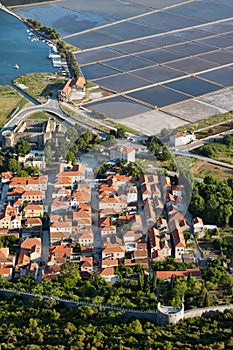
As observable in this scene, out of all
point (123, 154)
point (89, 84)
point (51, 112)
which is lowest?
point (51, 112)

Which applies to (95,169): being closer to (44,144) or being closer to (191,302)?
(44,144)

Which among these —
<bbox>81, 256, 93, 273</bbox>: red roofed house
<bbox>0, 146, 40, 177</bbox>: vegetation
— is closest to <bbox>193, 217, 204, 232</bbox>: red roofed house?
<bbox>81, 256, 93, 273</bbox>: red roofed house

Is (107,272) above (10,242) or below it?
above

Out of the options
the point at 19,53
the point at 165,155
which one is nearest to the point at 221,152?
the point at 165,155

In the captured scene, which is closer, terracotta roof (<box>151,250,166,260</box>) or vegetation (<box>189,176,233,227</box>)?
terracotta roof (<box>151,250,166,260</box>)

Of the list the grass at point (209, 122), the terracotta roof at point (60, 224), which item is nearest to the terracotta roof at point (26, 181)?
the terracotta roof at point (60, 224)

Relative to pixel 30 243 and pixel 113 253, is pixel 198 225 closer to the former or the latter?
pixel 113 253

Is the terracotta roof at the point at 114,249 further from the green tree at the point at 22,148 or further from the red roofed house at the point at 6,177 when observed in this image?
Result: the green tree at the point at 22,148

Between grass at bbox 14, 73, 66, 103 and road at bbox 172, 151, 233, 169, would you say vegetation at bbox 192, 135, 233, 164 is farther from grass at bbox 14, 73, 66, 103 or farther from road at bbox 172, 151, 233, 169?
grass at bbox 14, 73, 66, 103
